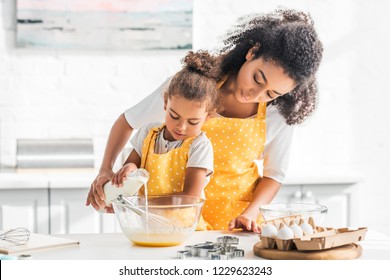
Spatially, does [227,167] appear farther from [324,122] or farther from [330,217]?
[324,122]

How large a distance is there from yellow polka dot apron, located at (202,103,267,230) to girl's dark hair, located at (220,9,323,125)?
72 mm

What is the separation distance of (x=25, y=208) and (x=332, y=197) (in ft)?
3.18

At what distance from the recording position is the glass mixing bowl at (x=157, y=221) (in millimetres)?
1186

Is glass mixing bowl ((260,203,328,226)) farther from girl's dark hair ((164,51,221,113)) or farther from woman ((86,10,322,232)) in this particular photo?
girl's dark hair ((164,51,221,113))

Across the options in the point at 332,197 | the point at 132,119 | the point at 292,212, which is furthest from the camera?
the point at 332,197

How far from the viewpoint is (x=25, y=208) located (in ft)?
7.34

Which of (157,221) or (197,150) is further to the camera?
(197,150)

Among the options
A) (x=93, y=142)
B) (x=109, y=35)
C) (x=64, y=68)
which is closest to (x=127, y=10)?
(x=109, y=35)

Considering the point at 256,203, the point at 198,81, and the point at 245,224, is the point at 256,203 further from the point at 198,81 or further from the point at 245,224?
the point at 198,81

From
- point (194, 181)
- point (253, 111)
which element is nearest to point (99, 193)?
point (194, 181)

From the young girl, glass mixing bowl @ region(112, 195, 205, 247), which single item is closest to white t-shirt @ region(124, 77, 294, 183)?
the young girl

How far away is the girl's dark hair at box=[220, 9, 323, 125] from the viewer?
1420 mm

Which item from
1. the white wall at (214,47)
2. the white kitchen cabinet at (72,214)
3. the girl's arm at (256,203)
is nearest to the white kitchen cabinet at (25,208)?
the white kitchen cabinet at (72,214)

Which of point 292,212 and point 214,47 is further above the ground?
point 214,47
